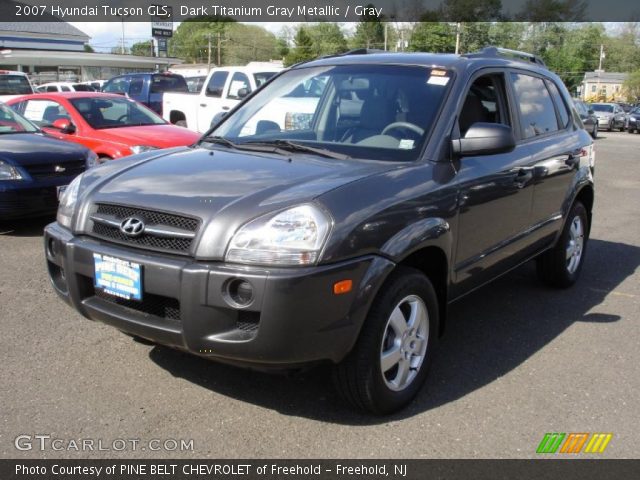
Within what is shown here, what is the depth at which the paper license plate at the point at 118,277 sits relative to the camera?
2.98 metres

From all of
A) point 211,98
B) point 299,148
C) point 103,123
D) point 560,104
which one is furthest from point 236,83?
point 299,148

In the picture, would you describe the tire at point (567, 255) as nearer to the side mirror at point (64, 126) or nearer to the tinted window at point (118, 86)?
the side mirror at point (64, 126)

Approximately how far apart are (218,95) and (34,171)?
24.2 ft

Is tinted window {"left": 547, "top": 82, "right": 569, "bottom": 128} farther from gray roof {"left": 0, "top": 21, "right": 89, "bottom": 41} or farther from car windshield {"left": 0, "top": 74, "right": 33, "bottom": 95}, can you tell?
gray roof {"left": 0, "top": 21, "right": 89, "bottom": 41}

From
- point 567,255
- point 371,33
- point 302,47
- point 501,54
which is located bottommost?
point 567,255

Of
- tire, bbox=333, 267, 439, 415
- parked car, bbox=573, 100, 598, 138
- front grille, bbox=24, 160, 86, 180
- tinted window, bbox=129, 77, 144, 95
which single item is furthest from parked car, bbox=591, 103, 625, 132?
tire, bbox=333, 267, 439, 415

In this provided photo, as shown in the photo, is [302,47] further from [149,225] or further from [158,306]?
[158,306]

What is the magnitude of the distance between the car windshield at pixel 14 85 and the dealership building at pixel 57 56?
79.0 feet

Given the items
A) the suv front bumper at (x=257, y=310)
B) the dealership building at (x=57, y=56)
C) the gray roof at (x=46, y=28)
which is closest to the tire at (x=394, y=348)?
the suv front bumper at (x=257, y=310)

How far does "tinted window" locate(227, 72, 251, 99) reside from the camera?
13.6m

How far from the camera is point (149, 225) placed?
303cm

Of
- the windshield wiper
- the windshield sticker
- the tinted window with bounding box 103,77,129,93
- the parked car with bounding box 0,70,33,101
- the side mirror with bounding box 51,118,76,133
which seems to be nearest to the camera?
the windshield wiper
